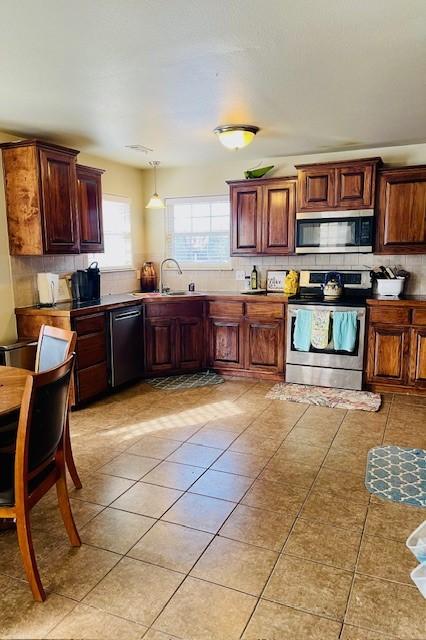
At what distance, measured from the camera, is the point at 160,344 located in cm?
500

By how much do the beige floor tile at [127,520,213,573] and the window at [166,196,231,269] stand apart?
3.71 m

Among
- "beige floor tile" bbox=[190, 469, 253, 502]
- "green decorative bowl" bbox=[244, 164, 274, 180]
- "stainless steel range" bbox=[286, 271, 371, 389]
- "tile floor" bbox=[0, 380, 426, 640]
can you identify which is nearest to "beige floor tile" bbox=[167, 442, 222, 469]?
"tile floor" bbox=[0, 380, 426, 640]

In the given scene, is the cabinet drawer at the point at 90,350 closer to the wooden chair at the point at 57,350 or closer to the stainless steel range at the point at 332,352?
the wooden chair at the point at 57,350

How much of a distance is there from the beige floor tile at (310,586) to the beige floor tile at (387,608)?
5cm

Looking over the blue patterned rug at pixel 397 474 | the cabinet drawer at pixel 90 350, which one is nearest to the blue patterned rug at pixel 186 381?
the cabinet drawer at pixel 90 350

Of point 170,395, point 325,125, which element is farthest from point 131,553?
point 325,125

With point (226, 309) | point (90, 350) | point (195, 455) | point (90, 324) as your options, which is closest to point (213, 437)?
point (195, 455)

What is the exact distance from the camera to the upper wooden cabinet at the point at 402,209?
4.37m

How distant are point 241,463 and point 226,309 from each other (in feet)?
7.46

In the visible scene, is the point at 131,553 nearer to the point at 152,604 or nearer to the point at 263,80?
the point at 152,604

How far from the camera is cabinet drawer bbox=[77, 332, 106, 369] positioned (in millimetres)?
4000

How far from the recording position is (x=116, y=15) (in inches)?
79.5

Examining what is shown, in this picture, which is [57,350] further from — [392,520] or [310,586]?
[392,520]

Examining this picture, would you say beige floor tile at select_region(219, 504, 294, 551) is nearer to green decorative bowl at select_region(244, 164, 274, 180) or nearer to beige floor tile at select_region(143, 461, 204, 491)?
beige floor tile at select_region(143, 461, 204, 491)
